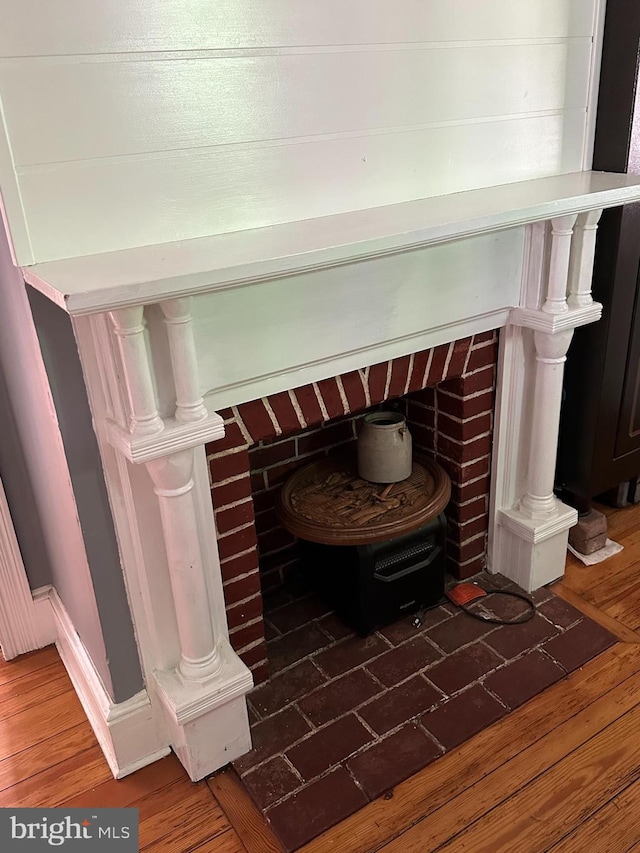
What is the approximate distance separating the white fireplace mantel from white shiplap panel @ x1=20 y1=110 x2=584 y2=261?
5 centimetres

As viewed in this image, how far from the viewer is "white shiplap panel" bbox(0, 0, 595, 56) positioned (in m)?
1.23

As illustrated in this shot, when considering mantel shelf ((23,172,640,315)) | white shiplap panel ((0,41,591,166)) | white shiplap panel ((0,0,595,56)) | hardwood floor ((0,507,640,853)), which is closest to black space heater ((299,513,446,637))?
hardwood floor ((0,507,640,853))

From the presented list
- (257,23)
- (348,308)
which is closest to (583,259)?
(348,308)

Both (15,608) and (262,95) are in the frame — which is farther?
(15,608)

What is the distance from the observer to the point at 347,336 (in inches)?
69.8

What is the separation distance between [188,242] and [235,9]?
1.42ft

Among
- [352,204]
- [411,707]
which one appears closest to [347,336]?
[352,204]

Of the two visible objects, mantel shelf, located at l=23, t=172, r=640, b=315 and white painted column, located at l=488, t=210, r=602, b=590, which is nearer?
mantel shelf, located at l=23, t=172, r=640, b=315

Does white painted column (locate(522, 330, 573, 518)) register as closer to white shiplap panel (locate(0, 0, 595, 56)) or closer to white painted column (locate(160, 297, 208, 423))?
white shiplap panel (locate(0, 0, 595, 56))

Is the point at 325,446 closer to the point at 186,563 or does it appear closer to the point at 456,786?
the point at 186,563

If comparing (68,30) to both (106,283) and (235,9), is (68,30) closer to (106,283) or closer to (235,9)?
(235,9)

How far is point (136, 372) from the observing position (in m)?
1.40

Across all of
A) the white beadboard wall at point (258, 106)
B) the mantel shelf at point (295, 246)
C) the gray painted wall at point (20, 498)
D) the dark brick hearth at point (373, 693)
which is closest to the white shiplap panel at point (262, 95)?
the white beadboard wall at point (258, 106)
